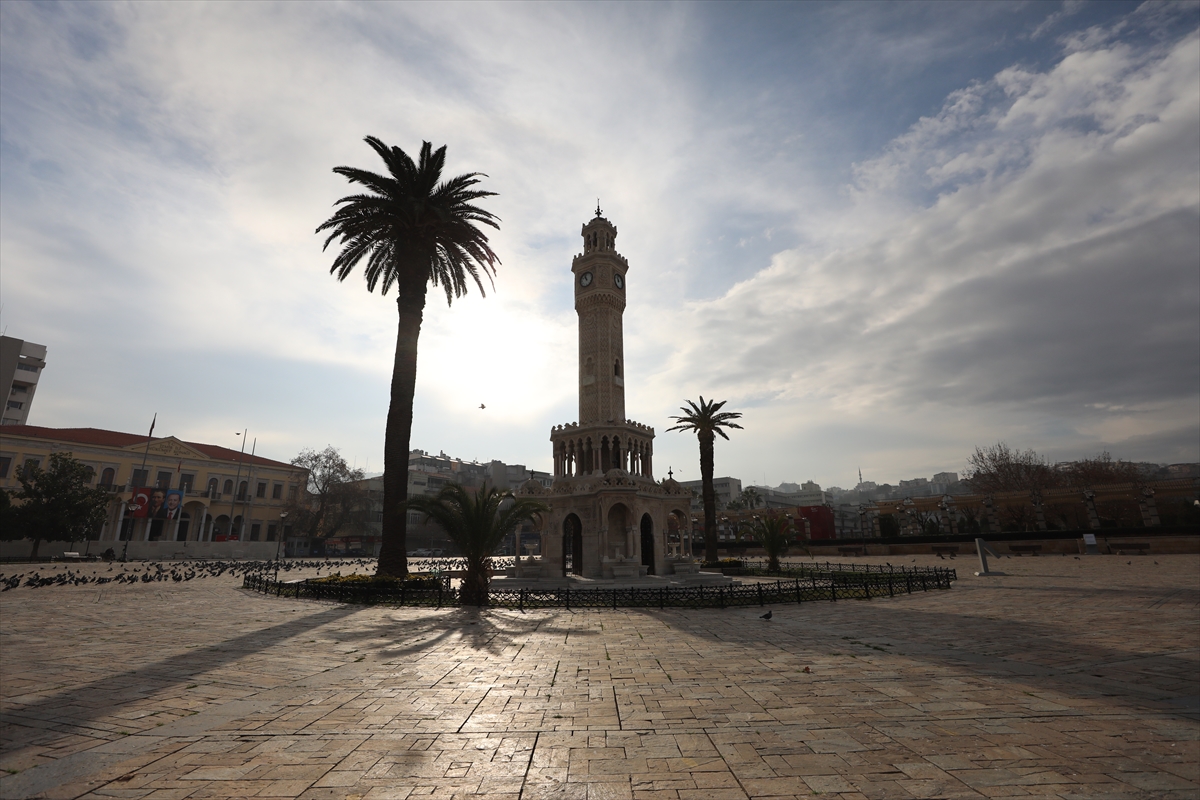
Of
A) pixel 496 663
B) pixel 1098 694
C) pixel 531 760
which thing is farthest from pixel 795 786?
pixel 496 663

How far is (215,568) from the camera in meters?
38.9

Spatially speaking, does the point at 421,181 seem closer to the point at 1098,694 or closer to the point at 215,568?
the point at 1098,694

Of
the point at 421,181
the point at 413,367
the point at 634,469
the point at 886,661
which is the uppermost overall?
the point at 421,181

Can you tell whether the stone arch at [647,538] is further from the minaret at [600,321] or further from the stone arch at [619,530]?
the minaret at [600,321]

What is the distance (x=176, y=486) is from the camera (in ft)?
213

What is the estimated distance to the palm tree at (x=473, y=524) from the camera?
1964cm

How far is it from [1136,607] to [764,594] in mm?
10376

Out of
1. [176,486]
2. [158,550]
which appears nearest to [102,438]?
[176,486]

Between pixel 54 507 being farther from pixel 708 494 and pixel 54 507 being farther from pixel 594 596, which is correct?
pixel 708 494

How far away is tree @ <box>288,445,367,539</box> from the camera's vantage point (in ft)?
234

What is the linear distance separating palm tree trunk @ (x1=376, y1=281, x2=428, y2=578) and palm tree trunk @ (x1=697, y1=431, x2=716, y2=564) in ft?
70.5

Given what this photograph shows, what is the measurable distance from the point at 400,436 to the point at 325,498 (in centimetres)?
5540

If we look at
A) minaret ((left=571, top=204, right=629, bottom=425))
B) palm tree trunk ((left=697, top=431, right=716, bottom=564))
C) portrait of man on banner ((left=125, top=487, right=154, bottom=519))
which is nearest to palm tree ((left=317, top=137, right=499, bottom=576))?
minaret ((left=571, top=204, right=629, bottom=425))

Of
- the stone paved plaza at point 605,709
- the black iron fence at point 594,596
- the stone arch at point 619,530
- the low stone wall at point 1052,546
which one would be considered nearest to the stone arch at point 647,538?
the stone arch at point 619,530
